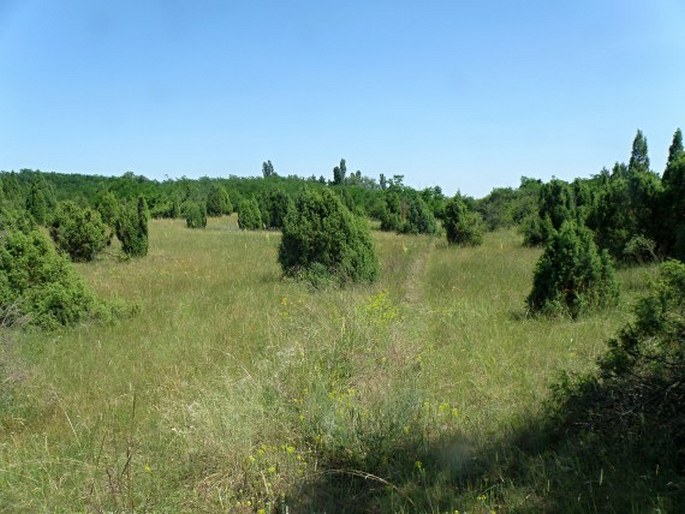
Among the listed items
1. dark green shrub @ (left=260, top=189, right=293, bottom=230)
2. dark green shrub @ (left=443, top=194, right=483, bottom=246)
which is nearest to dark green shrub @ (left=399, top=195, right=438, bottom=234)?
dark green shrub @ (left=443, top=194, right=483, bottom=246)

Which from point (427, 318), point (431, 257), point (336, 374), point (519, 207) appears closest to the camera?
point (336, 374)

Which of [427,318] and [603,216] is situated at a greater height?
[603,216]

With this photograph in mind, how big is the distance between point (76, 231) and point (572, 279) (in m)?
13.9

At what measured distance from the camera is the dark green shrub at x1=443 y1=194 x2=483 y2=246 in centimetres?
2053

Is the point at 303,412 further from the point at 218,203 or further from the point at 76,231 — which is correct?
the point at 218,203

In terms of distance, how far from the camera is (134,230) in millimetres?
16453

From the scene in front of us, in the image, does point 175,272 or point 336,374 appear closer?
point 336,374

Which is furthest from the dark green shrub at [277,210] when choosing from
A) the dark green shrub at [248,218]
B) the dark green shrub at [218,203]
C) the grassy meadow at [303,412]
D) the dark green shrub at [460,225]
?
the grassy meadow at [303,412]

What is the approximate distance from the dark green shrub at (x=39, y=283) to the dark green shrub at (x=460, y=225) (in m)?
15.8

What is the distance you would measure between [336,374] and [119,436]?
1.87 metres

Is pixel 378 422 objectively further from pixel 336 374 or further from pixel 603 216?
pixel 603 216

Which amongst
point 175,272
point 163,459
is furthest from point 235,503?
point 175,272

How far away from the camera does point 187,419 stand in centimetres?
372

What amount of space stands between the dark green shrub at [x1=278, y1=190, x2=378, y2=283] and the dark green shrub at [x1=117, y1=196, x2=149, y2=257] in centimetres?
738
